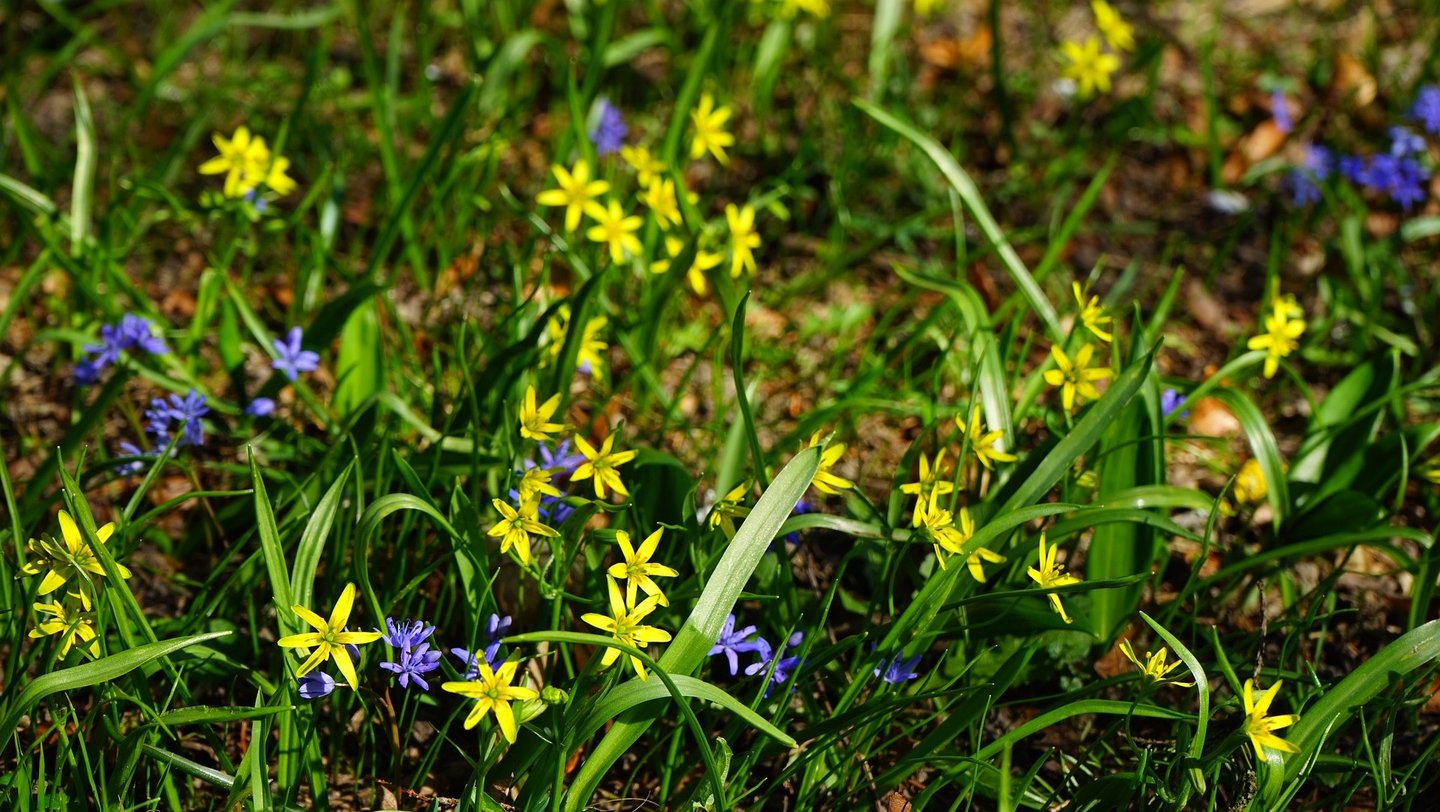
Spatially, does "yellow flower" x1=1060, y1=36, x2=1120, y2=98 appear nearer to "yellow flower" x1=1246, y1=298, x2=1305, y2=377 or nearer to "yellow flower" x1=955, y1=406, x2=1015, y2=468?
"yellow flower" x1=1246, y1=298, x2=1305, y2=377

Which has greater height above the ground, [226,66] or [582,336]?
[226,66]

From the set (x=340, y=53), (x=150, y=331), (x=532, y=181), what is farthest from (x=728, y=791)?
(x=340, y=53)

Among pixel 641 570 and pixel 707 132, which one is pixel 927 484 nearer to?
pixel 641 570

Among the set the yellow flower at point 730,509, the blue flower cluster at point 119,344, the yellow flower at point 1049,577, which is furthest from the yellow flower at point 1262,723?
the blue flower cluster at point 119,344

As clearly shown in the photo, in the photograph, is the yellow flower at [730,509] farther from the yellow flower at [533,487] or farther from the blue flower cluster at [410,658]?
the blue flower cluster at [410,658]

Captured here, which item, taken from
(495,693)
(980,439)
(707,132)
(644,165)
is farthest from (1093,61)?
(495,693)

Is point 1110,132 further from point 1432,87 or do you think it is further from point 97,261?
point 97,261
